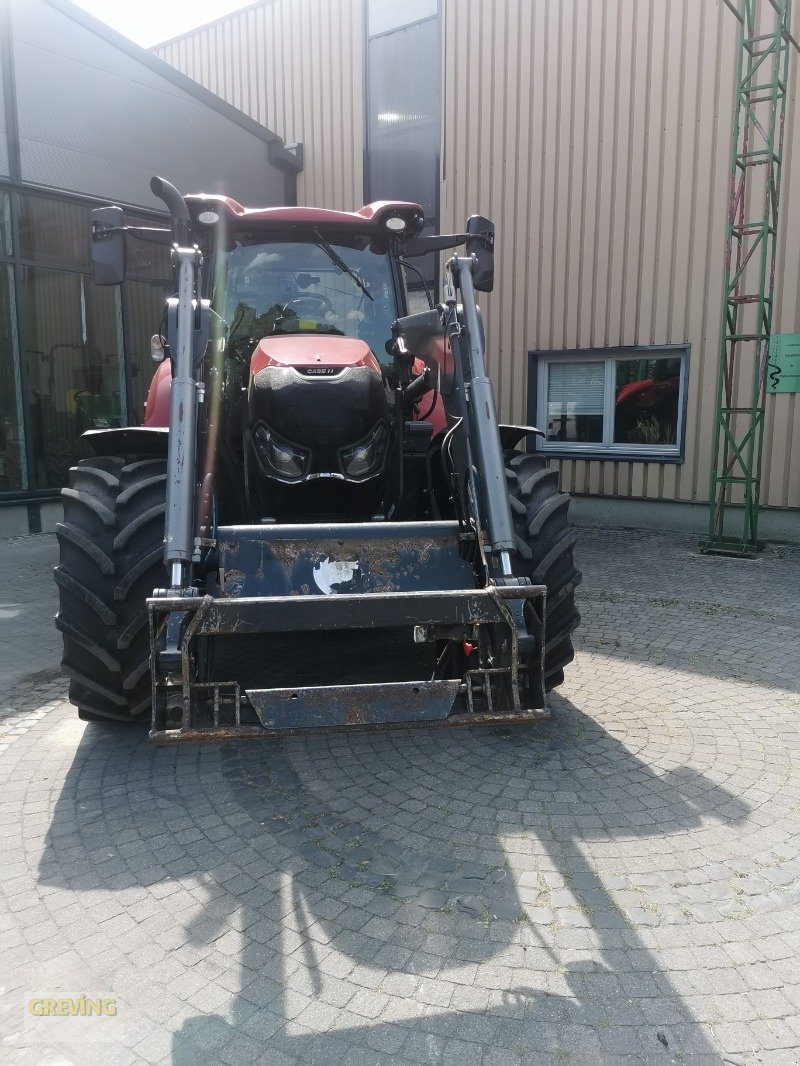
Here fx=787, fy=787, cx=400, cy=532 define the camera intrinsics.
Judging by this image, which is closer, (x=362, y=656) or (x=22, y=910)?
(x=22, y=910)

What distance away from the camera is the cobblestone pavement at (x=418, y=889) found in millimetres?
2113

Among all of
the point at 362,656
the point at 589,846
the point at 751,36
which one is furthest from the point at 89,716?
the point at 751,36

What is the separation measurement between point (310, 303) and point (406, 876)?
3.05 m

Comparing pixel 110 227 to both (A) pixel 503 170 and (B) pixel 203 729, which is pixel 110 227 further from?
(A) pixel 503 170

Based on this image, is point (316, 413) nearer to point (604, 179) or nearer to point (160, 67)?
point (604, 179)

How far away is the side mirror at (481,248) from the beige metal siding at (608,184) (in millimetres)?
5730

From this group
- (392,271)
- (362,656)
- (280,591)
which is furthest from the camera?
(362,656)

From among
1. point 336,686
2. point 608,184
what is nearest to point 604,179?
point 608,184

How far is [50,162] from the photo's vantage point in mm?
9172

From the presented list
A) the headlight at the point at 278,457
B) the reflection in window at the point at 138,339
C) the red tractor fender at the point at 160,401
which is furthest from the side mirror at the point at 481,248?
the reflection in window at the point at 138,339

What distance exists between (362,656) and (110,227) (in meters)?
2.84

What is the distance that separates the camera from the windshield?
4359 millimetres

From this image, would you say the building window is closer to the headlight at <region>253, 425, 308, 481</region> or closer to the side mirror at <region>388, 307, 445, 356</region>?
the side mirror at <region>388, 307, 445, 356</region>

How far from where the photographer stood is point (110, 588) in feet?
11.5
